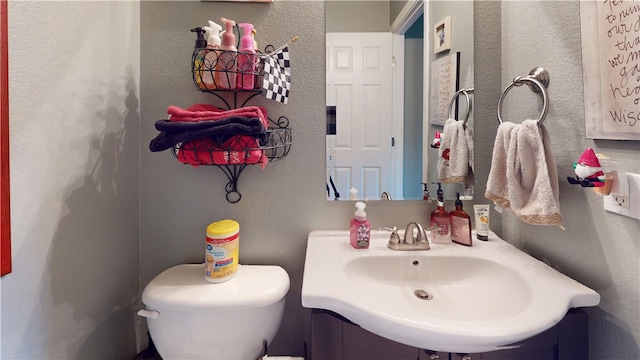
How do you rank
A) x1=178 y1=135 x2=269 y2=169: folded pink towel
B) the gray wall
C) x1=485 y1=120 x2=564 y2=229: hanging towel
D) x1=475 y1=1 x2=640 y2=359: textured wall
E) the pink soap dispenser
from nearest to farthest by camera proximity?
x1=475 y1=1 x2=640 y2=359: textured wall
x1=485 y1=120 x2=564 y2=229: hanging towel
x1=178 y1=135 x2=269 y2=169: folded pink towel
the pink soap dispenser
the gray wall

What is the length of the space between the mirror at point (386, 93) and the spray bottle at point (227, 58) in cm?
34

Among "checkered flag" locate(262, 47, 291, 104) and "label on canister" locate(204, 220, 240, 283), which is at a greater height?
"checkered flag" locate(262, 47, 291, 104)

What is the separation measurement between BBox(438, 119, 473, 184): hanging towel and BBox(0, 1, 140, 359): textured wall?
114 centimetres

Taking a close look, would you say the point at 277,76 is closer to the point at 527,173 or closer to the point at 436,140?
the point at 436,140

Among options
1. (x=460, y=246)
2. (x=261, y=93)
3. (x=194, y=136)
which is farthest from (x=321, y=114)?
(x=460, y=246)

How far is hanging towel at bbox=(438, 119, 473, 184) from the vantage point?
120 cm

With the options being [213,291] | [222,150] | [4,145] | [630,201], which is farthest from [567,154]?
[4,145]

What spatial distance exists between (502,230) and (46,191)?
1429 mm

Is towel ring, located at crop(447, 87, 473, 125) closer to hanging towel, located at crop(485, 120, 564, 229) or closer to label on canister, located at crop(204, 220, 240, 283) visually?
hanging towel, located at crop(485, 120, 564, 229)

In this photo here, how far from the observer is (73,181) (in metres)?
0.88

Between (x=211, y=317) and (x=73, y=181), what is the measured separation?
1.77 feet

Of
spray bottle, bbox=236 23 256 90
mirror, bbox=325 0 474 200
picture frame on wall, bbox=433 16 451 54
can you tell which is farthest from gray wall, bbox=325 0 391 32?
spray bottle, bbox=236 23 256 90

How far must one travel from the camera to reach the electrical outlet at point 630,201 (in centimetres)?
68

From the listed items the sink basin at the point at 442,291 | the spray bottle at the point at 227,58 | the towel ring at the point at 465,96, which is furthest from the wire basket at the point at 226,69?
the towel ring at the point at 465,96
